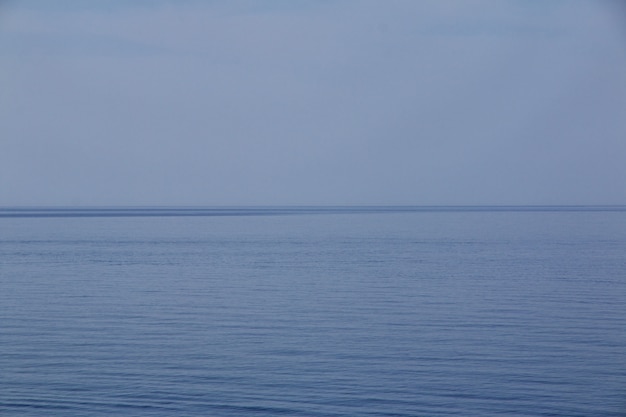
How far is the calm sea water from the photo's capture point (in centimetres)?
1211

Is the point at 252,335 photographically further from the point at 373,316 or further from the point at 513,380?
the point at 513,380

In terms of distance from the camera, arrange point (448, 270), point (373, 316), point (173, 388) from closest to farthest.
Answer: point (173, 388) < point (373, 316) < point (448, 270)

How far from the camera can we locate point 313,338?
16297mm

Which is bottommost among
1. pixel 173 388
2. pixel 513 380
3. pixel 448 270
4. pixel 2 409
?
pixel 2 409

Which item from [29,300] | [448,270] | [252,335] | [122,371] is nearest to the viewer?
[122,371]

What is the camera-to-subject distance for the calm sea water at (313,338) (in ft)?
39.7

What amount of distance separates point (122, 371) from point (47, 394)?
148cm

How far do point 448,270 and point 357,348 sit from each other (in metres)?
14.4

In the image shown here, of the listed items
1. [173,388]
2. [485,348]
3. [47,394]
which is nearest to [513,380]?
[485,348]

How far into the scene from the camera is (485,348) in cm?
1534

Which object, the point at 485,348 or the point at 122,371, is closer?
the point at 122,371

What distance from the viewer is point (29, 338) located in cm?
1631

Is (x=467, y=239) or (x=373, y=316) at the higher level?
(x=467, y=239)

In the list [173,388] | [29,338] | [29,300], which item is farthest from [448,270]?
[173,388]
